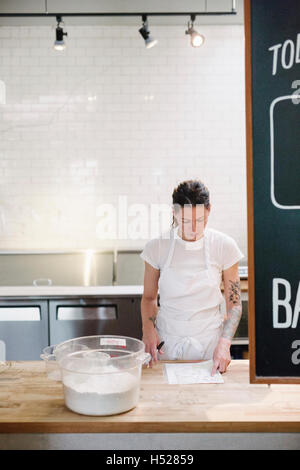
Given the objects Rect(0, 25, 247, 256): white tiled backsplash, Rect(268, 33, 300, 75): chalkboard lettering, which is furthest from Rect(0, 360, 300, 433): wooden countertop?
Rect(0, 25, 247, 256): white tiled backsplash

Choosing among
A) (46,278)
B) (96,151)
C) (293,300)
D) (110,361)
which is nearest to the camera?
(293,300)

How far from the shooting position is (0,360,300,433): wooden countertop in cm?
135

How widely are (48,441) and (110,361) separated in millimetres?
333

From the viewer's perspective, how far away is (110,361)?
140 cm

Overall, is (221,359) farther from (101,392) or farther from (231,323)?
(101,392)

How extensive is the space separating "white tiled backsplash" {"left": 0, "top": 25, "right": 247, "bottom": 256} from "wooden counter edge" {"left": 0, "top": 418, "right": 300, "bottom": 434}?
3540mm

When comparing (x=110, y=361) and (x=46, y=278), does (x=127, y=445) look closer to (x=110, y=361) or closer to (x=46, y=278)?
(x=110, y=361)

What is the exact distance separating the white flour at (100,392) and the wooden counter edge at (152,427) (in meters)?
0.05

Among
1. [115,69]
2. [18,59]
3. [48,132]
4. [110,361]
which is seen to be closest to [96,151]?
[48,132]

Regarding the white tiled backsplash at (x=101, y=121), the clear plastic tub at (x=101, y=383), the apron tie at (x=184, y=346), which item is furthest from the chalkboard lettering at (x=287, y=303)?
the white tiled backsplash at (x=101, y=121)

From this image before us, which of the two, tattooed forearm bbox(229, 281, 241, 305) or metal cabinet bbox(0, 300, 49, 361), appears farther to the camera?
metal cabinet bbox(0, 300, 49, 361)

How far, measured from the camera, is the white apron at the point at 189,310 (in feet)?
7.61

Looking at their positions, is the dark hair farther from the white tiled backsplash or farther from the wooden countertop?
the white tiled backsplash

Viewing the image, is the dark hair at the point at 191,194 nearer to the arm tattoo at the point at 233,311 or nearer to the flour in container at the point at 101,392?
the arm tattoo at the point at 233,311
